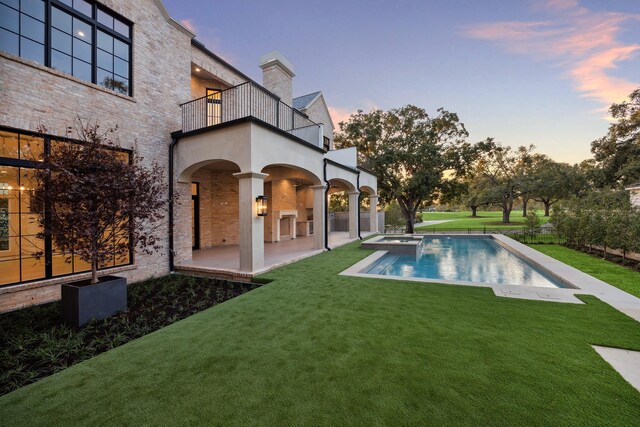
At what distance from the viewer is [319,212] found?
1094 cm

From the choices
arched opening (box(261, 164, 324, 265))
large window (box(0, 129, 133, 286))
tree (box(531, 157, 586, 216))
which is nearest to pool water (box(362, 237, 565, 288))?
arched opening (box(261, 164, 324, 265))

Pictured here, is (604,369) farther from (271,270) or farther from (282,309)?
(271,270)

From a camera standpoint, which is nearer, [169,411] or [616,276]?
[169,411]

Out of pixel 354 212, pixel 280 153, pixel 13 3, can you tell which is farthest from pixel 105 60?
pixel 354 212

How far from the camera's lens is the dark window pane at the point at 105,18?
625cm

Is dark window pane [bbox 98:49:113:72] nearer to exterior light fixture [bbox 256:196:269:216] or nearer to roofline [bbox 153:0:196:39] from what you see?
roofline [bbox 153:0:196:39]

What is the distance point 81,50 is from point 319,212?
26.9 ft

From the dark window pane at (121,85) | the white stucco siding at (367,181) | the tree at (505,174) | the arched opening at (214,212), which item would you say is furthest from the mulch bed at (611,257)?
the tree at (505,174)

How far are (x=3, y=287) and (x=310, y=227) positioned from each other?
1386 centimetres

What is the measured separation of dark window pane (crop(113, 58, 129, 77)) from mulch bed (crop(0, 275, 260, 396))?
540cm

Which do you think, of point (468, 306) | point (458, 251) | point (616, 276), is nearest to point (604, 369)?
point (468, 306)

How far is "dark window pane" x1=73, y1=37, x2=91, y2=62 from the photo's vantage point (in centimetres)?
582

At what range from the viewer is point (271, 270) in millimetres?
7500

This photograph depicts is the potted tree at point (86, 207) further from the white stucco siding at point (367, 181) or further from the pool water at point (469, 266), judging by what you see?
the white stucco siding at point (367, 181)
